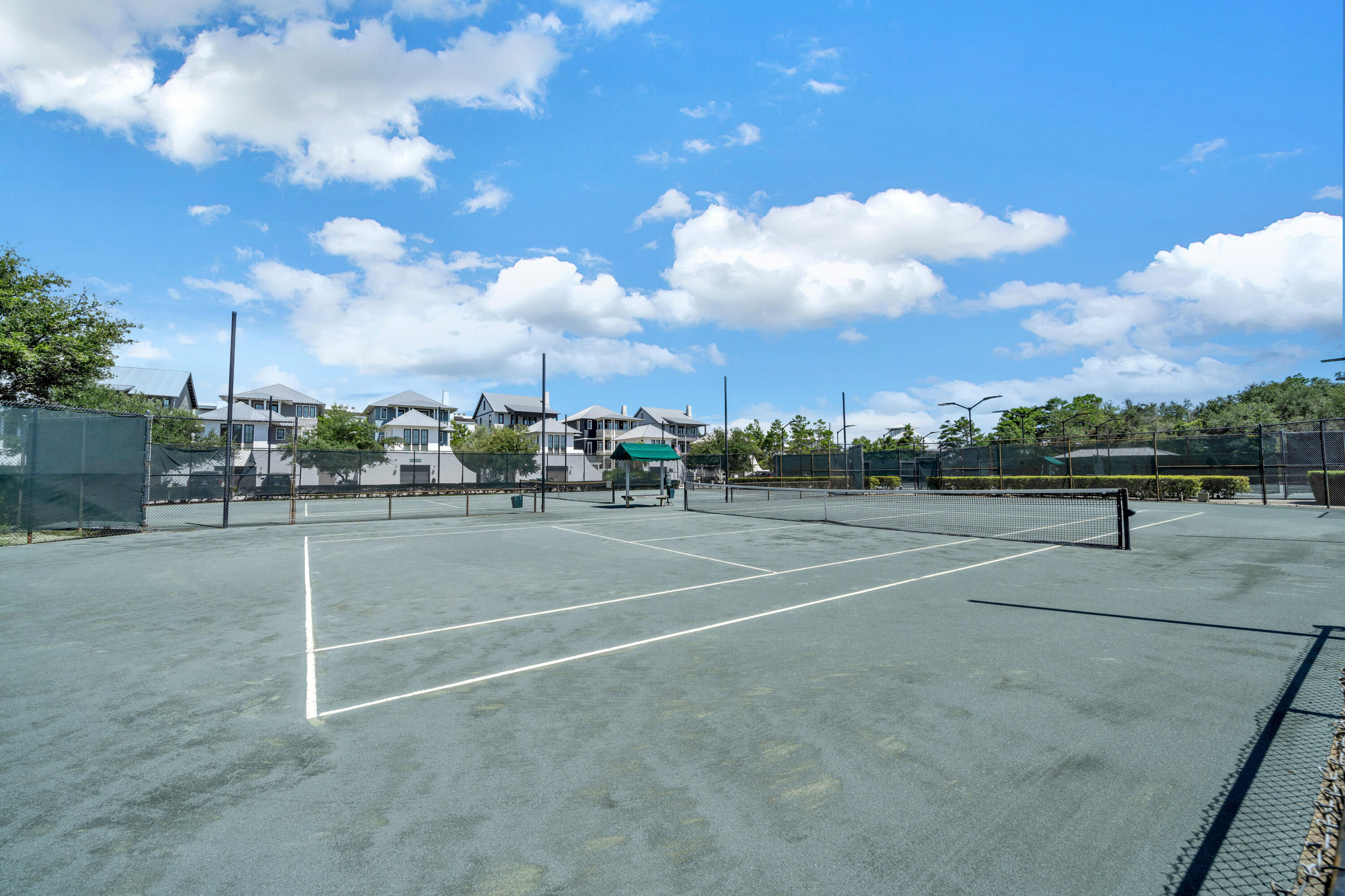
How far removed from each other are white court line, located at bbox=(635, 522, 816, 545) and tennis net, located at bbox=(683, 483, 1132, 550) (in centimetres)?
129

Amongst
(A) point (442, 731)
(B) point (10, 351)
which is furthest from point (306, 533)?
(A) point (442, 731)

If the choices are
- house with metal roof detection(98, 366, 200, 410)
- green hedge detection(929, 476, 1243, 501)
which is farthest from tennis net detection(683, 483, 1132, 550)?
house with metal roof detection(98, 366, 200, 410)

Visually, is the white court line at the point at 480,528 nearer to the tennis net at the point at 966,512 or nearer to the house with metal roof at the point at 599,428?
the tennis net at the point at 966,512

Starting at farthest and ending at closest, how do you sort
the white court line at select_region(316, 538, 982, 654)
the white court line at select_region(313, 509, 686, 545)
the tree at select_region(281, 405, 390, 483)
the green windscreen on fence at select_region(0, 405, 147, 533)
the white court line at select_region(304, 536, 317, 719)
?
the tree at select_region(281, 405, 390, 483), the white court line at select_region(313, 509, 686, 545), the green windscreen on fence at select_region(0, 405, 147, 533), the white court line at select_region(316, 538, 982, 654), the white court line at select_region(304, 536, 317, 719)

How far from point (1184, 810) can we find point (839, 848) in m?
2.01

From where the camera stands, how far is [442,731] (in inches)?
177

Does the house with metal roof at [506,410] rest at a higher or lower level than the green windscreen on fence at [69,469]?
higher

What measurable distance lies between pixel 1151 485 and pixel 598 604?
30791mm

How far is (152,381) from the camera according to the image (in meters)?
66.1

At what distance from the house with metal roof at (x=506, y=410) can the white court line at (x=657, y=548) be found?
254 feet

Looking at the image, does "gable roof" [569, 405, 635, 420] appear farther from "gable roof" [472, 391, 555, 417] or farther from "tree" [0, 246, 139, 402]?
"tree" [0, 246, 139, 402]

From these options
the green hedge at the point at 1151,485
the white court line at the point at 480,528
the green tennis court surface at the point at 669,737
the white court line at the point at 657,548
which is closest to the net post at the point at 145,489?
the white court line at the point at 480,528

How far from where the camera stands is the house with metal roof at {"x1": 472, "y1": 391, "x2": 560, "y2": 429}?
315 feet

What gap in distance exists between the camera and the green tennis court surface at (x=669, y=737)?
3.01m
